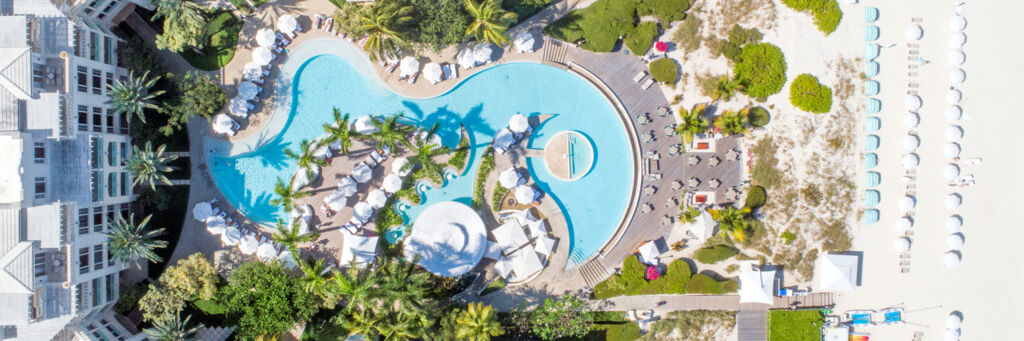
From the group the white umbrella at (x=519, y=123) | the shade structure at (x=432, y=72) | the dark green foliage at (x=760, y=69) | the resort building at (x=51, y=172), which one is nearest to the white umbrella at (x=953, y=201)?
the dark green foliage at (x=760, y=69)

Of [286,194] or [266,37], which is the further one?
[266,37]

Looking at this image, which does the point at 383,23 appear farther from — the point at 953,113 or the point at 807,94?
the point at 953,113

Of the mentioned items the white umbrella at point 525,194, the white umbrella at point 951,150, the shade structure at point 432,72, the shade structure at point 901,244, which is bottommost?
the shade structure at point 901,244

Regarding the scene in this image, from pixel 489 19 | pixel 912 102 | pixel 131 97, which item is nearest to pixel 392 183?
pixel 489 19

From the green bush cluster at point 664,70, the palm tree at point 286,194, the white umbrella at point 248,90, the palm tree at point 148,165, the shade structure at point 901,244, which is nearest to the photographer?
the palm tree at point 148,165

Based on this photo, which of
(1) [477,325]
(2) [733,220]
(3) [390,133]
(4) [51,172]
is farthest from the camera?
(2) [733,220]

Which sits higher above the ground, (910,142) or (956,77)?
(956,77)

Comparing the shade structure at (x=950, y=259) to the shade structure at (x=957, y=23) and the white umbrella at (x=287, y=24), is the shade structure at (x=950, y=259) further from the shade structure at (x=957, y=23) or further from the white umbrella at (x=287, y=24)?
the white umbrella at (x=287, y=24)
